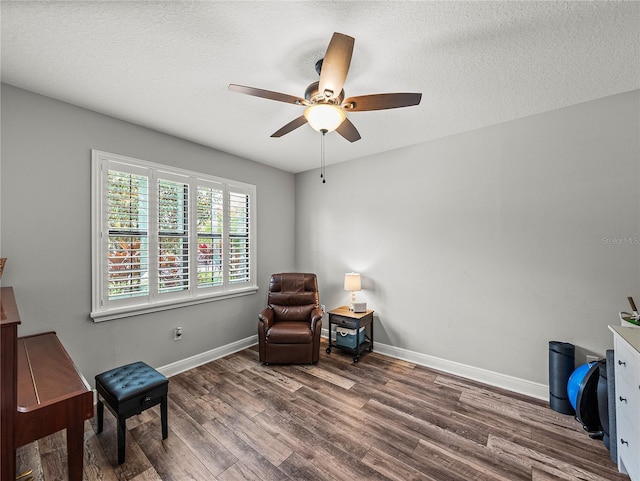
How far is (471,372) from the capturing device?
3.04m

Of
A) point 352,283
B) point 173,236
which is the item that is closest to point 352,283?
point 352,283

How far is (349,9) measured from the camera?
148cm

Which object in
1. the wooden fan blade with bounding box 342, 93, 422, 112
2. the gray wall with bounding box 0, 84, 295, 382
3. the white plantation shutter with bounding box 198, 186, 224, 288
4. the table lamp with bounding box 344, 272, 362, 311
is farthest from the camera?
the table lamp with bounding box 344, 272, 362, 311

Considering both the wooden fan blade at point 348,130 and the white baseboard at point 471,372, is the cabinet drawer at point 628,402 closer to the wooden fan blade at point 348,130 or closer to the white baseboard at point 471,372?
the white baseboard at point 471,372

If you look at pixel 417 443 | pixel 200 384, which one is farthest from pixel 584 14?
pixel 200 384

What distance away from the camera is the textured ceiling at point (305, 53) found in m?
1.51

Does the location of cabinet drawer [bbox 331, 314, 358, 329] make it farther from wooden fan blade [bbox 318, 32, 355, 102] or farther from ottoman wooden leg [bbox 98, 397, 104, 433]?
wooden fan blade [bbox 318, 32, 355, 102]

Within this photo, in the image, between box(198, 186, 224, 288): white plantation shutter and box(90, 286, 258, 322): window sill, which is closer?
box(90, 286, 258, 322): window sill

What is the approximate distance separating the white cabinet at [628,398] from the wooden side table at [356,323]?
87.3 inches

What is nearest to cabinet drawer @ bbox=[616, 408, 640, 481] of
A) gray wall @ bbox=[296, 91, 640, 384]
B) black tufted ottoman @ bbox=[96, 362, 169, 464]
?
gray wall @ bbox=[296, 91, 640, 384]

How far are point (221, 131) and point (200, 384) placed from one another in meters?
2.76

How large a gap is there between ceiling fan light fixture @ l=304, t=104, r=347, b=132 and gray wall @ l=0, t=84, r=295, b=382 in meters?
2.12

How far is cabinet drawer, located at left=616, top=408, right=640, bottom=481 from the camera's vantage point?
153cm

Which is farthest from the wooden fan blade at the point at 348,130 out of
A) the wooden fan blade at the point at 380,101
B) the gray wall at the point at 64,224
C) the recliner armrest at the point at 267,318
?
the recliner armrest at the point at 267,318
